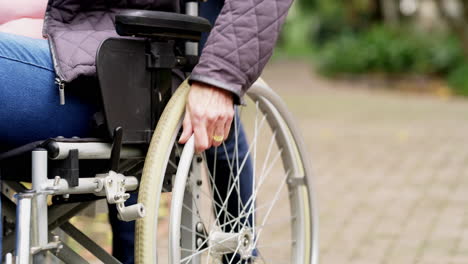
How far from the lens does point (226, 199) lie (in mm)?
2580

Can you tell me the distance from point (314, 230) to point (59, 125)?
100 centimetres

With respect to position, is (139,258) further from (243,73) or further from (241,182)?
(241,182)

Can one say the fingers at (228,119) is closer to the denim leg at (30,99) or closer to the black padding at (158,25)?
the black padding at (158,25)

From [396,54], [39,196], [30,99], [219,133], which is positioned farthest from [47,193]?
[396,54]

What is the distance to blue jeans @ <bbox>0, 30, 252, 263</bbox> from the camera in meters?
2.05

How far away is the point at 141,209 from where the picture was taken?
207 cm

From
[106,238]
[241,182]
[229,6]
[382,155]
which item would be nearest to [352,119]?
[382,155]

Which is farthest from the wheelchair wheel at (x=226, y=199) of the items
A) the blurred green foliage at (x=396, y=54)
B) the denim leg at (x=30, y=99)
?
the blurred green foliage at (x=396, y=54)

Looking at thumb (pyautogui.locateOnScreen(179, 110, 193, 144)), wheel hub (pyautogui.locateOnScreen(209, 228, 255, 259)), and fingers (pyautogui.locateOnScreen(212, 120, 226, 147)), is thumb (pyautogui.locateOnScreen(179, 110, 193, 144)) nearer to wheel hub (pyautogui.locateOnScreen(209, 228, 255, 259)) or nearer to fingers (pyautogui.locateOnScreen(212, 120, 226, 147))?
fingers (pyautogui.locateOnScreen(212, 120, 226, 147))

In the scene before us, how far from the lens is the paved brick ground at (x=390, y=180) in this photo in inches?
185

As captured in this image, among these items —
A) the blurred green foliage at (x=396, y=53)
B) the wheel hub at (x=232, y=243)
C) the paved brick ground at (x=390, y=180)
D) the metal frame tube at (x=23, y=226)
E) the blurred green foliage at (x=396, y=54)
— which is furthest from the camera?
the blurred green foliage at (x=396, y=54)

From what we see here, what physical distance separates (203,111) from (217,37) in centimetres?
19

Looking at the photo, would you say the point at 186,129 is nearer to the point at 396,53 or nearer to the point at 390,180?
the point at 390,180

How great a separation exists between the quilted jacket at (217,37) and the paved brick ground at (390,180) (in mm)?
2271
